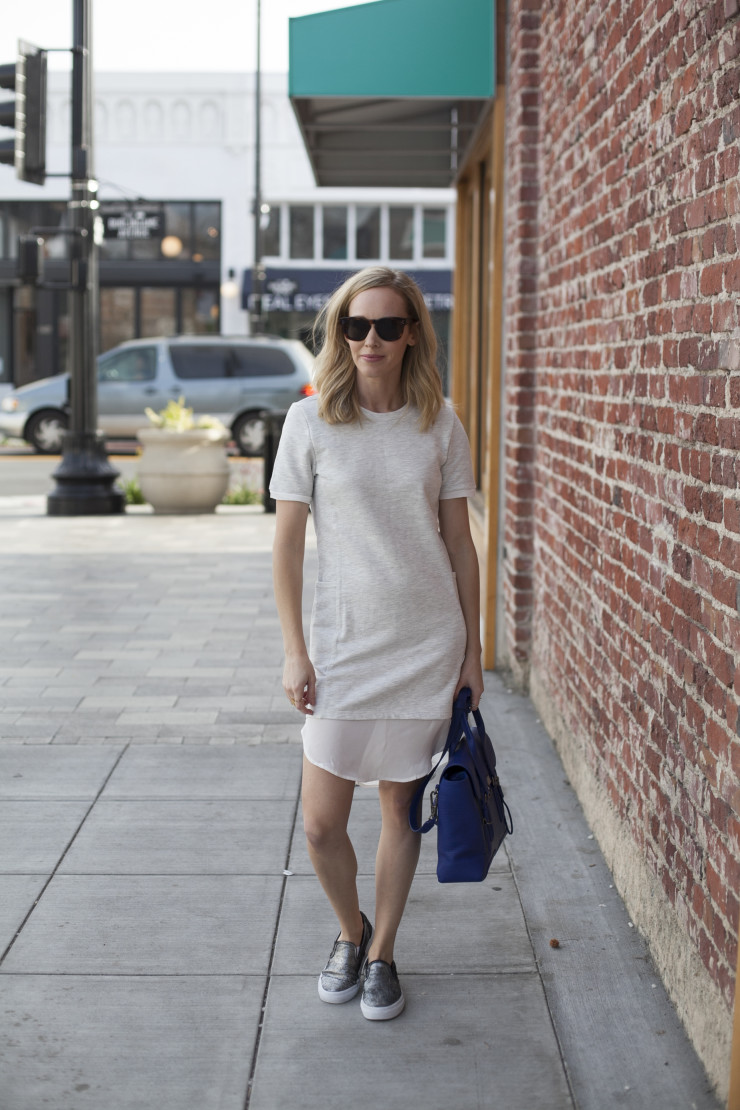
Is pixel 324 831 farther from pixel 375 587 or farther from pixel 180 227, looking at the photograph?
pixel 180 227

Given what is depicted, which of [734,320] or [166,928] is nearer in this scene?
[734,320]

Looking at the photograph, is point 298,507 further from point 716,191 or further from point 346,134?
point 346,134

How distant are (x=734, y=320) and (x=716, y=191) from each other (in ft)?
1.24

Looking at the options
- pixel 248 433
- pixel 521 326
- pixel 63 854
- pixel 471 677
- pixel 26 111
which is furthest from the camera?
pixel 248 433

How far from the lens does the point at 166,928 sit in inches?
159

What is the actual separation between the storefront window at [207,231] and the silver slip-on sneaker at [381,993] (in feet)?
116

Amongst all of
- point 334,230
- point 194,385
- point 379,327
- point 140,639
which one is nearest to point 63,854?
point 379,327

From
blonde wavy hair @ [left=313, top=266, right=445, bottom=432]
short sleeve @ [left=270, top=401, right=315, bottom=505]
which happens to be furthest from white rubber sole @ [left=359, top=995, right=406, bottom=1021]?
blonde wavy hair @ [left=313, top=266, right=445, bottom=432]

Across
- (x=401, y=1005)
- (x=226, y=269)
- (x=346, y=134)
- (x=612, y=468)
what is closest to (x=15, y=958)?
(x=401, y=1005)

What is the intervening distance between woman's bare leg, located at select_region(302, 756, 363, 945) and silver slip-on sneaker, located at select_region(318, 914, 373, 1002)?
2.9 inches

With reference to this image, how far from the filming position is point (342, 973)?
3613mm

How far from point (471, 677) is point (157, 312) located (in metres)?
35.1

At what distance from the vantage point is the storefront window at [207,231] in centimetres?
3753

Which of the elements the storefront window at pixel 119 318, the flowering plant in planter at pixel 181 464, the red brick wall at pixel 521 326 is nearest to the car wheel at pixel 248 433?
the flowering plant in planter at pixel 181 464
